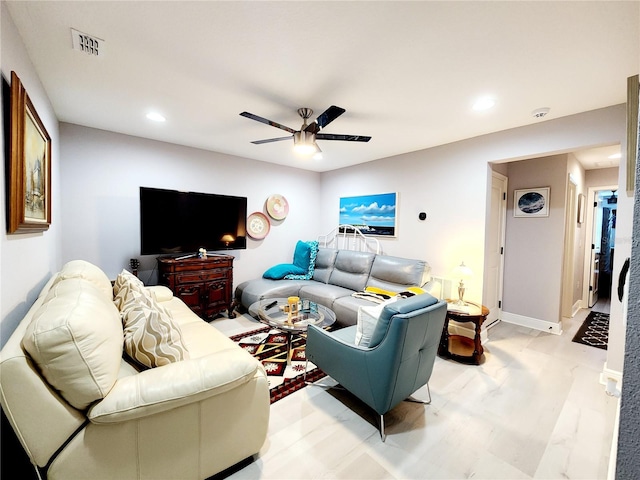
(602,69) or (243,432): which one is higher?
(602,69)

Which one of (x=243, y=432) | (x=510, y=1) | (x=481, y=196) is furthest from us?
(x=481, y=196)

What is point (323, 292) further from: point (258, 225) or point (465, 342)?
point (465, 342)

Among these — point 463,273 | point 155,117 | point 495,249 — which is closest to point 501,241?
point 495,249

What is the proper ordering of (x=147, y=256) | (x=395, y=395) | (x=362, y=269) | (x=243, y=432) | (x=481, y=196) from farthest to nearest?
(x=362, y=269) → (x=147, y=256) → (x=481, y=196) → (x=395, y=395) → (x=243, y=432)

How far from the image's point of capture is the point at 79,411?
1.10 m

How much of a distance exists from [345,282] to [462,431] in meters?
2.41

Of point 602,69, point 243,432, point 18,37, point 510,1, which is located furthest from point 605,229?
point 18,37

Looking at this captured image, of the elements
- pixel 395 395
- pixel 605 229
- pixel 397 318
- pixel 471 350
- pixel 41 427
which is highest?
pixel 605 229

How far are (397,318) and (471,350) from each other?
6.16ft

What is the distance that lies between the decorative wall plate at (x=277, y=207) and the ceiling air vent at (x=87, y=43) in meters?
2.96

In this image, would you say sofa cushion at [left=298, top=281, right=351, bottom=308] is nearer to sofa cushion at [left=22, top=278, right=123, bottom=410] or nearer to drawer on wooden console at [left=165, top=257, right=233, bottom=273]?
drawer on wooden console at [left=165, top=257, right=233, bottom=273]

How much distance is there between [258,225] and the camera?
14.7ft

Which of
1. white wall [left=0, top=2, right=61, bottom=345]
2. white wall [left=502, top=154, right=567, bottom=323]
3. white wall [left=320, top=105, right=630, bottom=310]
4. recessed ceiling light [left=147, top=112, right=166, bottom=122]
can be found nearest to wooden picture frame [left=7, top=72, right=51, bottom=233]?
white wall [left=0, top=2, right=61, bottom=345]

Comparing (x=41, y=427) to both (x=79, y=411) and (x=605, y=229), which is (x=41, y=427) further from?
(x=605, y=229)
